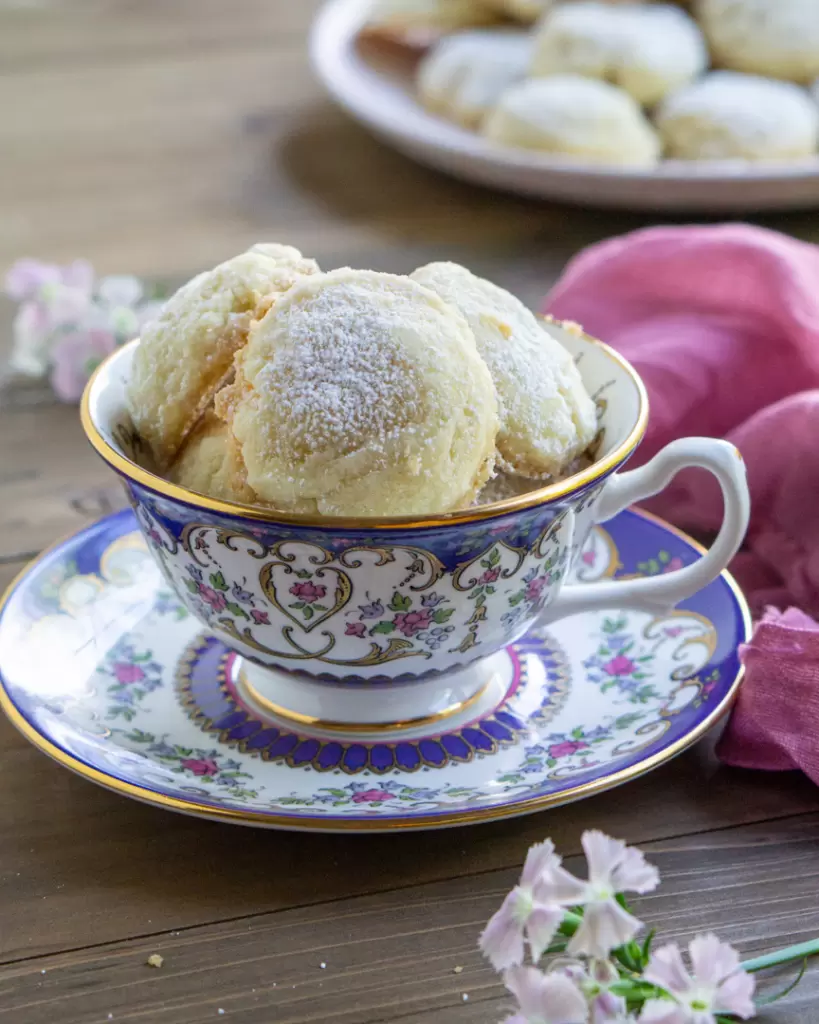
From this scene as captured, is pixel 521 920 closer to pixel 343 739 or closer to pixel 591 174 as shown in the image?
pixel 343 739

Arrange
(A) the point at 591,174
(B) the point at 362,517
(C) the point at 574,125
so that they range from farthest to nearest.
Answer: (C) the point at 574,125 < (A) the point at 591,174 < (B) the point at 362,517

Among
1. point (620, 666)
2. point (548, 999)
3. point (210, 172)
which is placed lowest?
point (210, 172)

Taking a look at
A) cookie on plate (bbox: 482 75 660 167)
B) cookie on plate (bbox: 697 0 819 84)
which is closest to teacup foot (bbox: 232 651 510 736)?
cookie on plate (bbox: 482 75 660 167)

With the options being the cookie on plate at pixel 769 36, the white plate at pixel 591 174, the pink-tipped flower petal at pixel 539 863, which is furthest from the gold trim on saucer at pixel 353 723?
the cookie on plate at pixel 769 36

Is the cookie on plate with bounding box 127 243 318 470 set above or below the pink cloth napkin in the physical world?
above

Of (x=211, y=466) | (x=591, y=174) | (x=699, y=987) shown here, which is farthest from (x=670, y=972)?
(x=591, y=174)

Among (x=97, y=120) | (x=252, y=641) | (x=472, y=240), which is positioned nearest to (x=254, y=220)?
(x=472, y=240)

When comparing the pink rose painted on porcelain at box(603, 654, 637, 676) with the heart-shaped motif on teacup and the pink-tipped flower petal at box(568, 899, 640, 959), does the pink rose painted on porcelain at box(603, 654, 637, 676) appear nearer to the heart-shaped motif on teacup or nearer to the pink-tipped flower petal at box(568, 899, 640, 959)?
the heart-shaped motif on teacup
